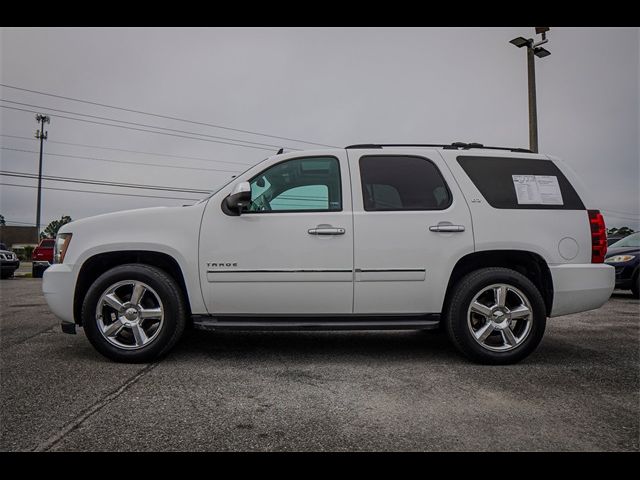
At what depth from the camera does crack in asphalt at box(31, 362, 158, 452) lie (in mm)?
2230

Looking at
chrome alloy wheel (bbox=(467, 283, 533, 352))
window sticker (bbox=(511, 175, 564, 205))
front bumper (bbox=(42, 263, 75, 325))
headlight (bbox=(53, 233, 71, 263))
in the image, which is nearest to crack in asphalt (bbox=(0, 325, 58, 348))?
front bumper (bbox=(42, 263, 75, 325))

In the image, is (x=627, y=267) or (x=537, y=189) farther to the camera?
(x=627, y=267)

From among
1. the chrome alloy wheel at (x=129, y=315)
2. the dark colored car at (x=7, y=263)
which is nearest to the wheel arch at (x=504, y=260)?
the chrome alloy wheel at (x=129, y=315)

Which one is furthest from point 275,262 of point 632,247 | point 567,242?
point 632,247

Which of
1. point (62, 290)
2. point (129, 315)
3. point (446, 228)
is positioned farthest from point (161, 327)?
point (446, 228)

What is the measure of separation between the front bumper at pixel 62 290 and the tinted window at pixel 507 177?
369cm

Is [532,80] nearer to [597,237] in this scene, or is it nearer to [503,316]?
[597,237]

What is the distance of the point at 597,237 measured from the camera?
3.97m

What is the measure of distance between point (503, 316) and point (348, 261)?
4.65 feet

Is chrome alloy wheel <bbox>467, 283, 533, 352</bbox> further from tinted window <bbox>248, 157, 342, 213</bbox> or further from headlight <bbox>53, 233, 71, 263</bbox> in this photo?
headlight <bbox>53, 233, 71, 263</bbox>

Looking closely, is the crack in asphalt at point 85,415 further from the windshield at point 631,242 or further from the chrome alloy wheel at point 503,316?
the windshield at point 631,242

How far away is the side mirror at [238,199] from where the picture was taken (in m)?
3.70
